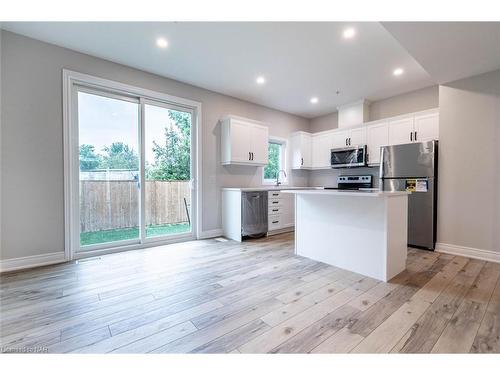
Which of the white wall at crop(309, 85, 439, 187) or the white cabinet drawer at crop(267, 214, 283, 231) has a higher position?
the white wall at crop(309, 85, 439, 187)

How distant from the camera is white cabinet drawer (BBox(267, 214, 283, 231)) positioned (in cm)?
440

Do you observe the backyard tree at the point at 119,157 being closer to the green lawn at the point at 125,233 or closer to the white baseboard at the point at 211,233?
Result: the green lawn at the point at 125,233

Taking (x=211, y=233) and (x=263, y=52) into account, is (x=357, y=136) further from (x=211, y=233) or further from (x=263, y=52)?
(x=211, y=233)

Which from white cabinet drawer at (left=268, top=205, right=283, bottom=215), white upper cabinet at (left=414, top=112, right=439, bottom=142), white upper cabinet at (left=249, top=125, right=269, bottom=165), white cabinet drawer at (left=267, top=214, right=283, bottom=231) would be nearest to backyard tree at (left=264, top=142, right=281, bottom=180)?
white upper cabinet at (left=249, top=125, right=269, bottom=165)

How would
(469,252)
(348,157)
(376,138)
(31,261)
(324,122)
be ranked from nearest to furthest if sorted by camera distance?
(31,261), (469,252), (376,138), (348,157), (324,122)

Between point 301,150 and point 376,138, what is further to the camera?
point 301,150

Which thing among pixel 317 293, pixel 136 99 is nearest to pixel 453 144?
pixel 317 293

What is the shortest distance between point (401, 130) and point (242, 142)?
2.85 meters

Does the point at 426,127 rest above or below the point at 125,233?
above

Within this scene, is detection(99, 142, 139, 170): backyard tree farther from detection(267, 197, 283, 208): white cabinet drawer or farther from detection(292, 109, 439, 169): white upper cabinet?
detection(292, 109, 439, 169): white upper cabinet

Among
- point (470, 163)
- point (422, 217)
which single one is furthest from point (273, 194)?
point (470, 163)

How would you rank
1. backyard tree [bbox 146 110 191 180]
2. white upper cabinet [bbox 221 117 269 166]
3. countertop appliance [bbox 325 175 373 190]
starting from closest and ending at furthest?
backyard tree [bbox 146 110 191 180], white upper cabinet [bbox 221 117 269 166], countertop appliance [bbox 325 175 373 190]

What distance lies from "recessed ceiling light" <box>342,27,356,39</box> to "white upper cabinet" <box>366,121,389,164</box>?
2.22m

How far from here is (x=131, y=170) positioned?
138 inches
